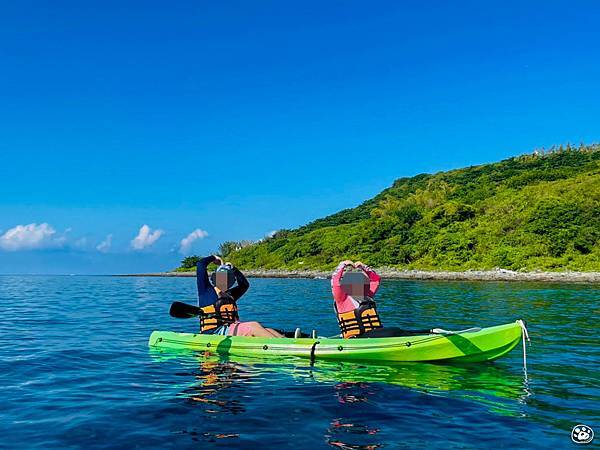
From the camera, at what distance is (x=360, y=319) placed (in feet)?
35.6

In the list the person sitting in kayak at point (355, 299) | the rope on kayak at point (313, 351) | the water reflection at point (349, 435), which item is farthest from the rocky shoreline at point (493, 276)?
the water reflection at point (349, 435)

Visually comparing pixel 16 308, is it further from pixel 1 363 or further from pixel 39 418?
pixel 39 418

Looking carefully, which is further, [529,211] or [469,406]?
[529,211]

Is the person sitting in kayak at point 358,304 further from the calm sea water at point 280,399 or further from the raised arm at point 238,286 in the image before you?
the raised arm at point 238,286

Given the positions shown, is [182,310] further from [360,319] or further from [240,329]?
[360,319]

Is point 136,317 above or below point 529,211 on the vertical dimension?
below

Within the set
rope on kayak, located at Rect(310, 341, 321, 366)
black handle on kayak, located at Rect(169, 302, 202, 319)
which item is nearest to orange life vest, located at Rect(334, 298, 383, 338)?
rope on kayak, located at Rect(310, 341, 321, 366)

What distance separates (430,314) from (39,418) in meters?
15.9

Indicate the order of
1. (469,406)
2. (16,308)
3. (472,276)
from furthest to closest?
(472,276) < (16,308) < (469,406)

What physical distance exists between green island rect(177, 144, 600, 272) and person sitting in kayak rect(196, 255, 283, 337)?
44.2 metres

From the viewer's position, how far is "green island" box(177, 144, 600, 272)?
53.6 m

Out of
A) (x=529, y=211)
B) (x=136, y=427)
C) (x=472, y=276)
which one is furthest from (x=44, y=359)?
(x=529, y=211)

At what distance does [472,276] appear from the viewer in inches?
1949

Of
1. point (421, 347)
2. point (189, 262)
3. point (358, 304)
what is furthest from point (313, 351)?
point (189, 262)
